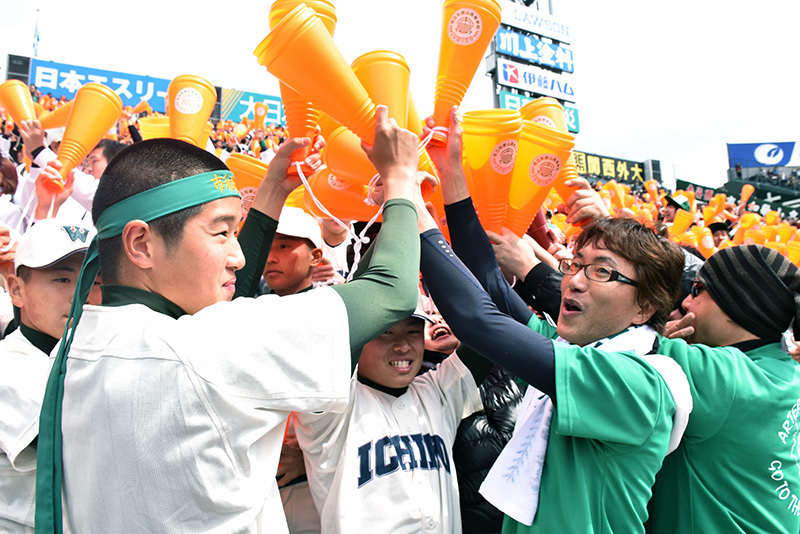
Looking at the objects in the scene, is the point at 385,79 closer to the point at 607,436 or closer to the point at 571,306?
the point at 571,306

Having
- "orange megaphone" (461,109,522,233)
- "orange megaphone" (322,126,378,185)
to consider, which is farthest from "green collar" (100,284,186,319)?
"orange megaphone" (461,109,522,233)

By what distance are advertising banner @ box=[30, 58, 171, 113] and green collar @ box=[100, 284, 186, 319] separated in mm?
21329

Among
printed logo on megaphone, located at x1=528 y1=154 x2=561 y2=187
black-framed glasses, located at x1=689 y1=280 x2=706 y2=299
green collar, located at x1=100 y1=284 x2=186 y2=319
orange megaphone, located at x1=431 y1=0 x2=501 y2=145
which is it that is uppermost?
orange megaphone, located at x1=431 y1=0 x2=501 y2=145

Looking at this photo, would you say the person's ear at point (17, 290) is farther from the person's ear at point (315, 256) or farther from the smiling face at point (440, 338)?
the smiling face at point (440, 338)

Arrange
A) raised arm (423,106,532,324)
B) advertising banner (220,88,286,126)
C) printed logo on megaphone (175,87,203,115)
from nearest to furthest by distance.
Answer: raised arm (423,106,532,324) → printed logo on megaphone (175,87,203,115) → advertising banner (220,88,286,126)

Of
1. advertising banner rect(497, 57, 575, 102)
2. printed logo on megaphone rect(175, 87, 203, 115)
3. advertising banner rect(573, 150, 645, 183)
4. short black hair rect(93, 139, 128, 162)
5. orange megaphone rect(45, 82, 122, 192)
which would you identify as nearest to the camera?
printed logo on megaphone rect(175, 87, 203, 115)

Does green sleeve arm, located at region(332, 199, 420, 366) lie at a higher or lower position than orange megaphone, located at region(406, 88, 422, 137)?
lower

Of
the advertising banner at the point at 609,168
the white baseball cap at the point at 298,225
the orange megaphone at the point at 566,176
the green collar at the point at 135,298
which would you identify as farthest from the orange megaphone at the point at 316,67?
the advertising banner at the point at 609,168

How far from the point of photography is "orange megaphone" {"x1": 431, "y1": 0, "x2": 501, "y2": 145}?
1671 millimetres

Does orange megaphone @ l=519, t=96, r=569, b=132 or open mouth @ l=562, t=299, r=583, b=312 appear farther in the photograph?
orange megaphone @ l=519, t=96, r=569, b=132

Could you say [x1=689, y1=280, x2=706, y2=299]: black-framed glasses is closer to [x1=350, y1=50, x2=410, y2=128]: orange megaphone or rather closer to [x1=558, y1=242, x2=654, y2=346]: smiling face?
[x1=558, y1=242, x2=654, y2=346]: smiling face

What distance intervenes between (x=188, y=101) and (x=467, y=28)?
1476mm

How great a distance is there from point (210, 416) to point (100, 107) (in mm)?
2443

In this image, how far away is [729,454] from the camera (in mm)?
1552
